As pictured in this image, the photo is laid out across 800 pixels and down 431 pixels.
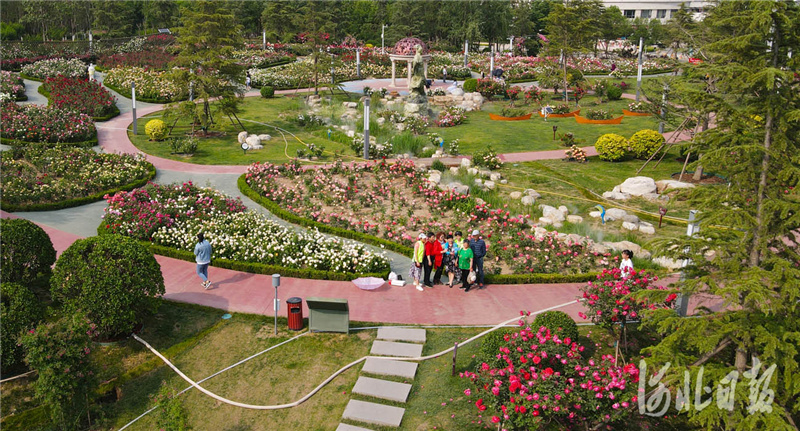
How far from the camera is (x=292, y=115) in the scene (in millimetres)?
32562

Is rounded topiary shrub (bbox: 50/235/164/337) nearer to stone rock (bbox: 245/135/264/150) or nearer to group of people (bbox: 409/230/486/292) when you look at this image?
group of people (bbox: 409/230/486/292)

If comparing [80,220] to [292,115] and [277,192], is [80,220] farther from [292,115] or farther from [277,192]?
[292,115]

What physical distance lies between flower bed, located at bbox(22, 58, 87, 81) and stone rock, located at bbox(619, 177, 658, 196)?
3476 centimetres

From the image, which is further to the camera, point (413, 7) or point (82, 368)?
point (413, 7)

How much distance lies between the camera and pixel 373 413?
9.63 meters

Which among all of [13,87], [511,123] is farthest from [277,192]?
[13,87]

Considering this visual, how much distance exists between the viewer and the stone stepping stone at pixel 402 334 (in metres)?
11.7

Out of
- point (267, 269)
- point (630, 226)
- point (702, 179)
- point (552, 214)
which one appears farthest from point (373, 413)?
point (702, 179)

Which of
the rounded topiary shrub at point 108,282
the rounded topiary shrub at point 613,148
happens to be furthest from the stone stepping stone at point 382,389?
the rounded topiary shrub at point 613,148

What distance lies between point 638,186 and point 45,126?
74.6 ft

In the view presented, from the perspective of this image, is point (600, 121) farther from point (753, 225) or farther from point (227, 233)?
point (753, 225)

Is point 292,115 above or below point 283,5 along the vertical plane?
below

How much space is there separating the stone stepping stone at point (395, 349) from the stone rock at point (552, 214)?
7.97 m

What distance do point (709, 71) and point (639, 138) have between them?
17040 mm
